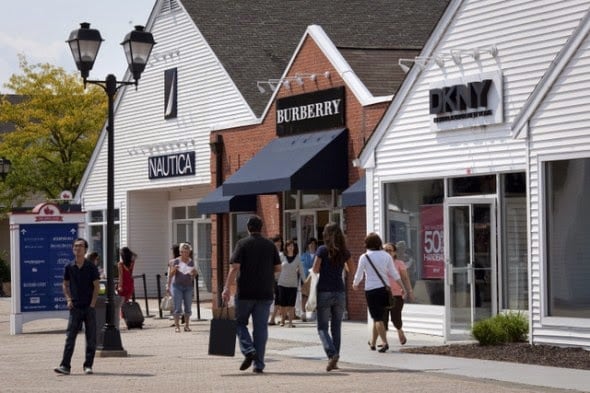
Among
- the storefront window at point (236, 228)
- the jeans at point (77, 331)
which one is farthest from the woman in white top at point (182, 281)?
the jeans at point (77, 331)

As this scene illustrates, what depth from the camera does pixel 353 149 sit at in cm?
2866

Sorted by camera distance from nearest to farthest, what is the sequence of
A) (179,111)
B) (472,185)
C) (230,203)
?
1. (472,185)
2. (230,203)
3. (179,111)

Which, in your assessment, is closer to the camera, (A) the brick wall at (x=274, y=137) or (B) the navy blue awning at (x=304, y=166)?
(A) the brick wall at (x=274, y=137)

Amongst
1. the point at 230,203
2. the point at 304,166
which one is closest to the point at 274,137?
the point at 230,203

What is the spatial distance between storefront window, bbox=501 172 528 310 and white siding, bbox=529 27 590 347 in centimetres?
182

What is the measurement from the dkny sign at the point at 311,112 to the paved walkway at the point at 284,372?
6.34m

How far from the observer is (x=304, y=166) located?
93.8 feet

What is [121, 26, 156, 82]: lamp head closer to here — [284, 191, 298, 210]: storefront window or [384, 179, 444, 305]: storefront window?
[384, 179, 444, 305]: storefront window

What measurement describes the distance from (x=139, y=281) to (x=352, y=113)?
1622 centimetres

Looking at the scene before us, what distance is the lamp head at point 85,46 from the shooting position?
2180cm

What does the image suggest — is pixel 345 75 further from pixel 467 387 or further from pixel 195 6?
pixel 467 387

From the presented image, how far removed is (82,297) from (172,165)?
20.9 metres

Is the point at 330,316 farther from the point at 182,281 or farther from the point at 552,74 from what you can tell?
the point at 182,281

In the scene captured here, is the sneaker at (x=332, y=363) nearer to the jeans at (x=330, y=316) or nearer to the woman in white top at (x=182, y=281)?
the jeans at (x=330, y=316)
